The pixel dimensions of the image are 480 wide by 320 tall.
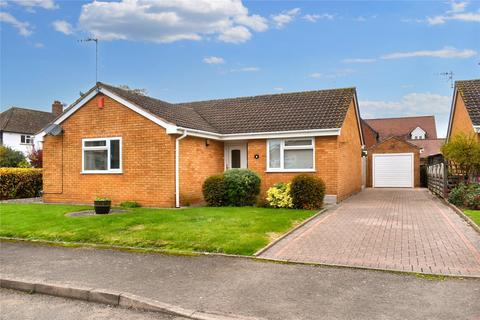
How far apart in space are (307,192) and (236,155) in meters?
5.22

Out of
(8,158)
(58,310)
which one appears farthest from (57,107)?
(58,310)

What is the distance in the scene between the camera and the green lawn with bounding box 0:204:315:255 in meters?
8.09

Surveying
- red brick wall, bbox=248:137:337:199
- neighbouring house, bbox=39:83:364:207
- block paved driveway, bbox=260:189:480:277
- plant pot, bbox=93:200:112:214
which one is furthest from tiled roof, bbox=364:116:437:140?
plant pot, bbox=93:200:112:214

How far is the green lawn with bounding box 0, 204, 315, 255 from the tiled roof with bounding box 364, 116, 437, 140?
43.8 m

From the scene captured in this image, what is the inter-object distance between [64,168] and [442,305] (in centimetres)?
1457

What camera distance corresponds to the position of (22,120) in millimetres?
43312

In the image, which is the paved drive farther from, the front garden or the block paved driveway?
the front garden

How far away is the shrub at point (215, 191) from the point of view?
46.0ft

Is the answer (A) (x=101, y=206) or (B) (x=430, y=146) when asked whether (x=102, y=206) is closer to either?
(A) (x=101, y=206)

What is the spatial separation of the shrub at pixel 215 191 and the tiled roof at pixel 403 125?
1629 inches

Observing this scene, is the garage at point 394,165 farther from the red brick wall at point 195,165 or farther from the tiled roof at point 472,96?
the red brick wall at point 195,165

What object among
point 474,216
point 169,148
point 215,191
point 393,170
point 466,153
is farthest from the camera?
point 393,170

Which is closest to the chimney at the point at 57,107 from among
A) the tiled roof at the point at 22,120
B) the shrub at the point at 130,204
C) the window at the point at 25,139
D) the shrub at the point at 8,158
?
the tiled roof at the point at 22,120

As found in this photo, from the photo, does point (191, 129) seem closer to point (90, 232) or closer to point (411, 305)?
point (90, 232)
